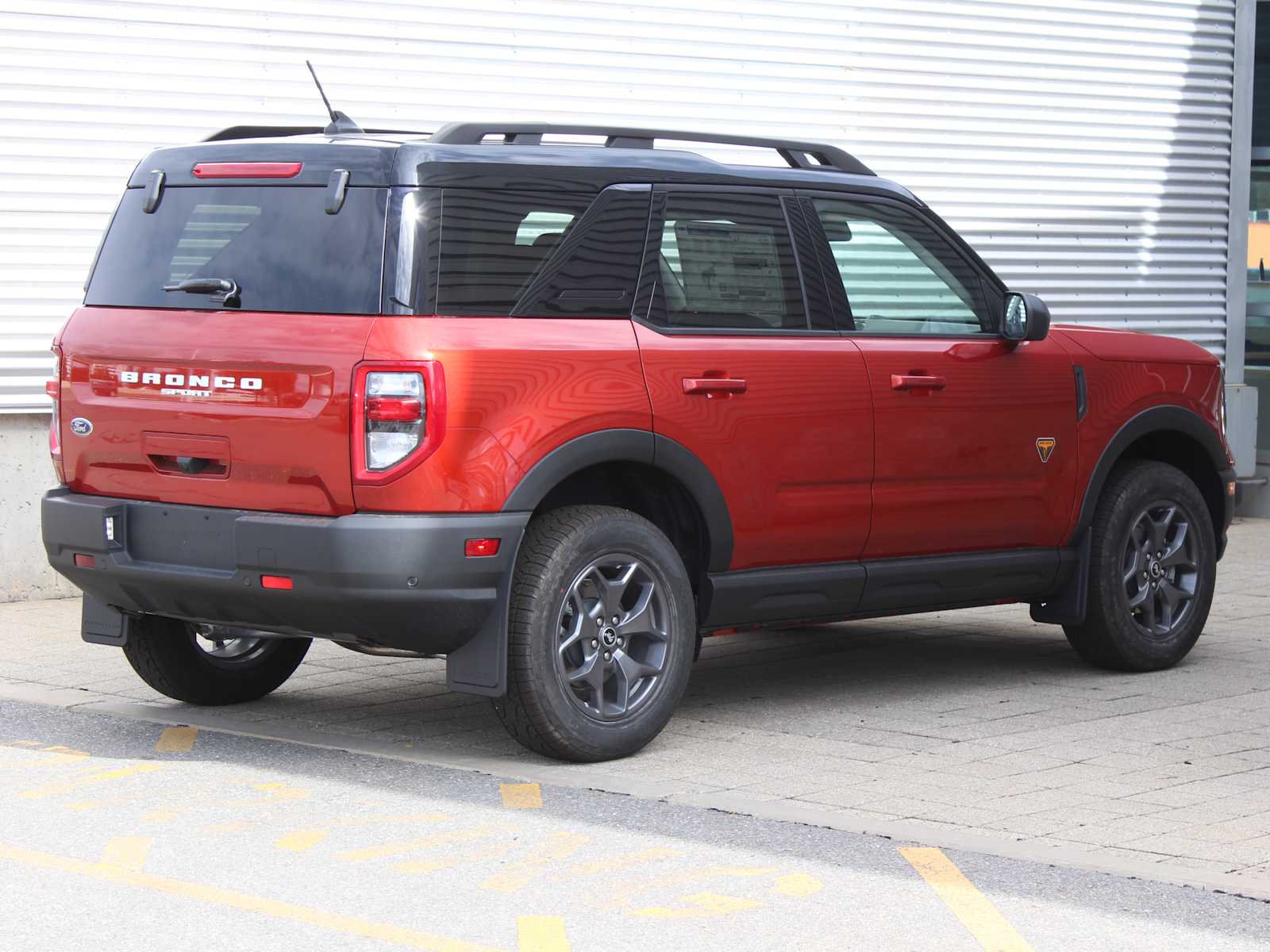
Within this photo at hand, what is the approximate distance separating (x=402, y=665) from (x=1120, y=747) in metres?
3.15

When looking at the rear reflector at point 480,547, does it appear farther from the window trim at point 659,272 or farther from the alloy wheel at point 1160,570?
the alloy wheel at point 1160,570

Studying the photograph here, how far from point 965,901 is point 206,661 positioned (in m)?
3.50

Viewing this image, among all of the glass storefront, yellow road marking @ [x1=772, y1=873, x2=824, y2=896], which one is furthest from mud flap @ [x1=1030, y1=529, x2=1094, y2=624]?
the glass storefront

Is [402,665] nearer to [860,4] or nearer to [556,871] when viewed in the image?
[556,871]

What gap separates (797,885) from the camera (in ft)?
16.2

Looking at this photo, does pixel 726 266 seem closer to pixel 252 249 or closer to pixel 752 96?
pixel 252 249

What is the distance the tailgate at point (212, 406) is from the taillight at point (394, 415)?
5cm

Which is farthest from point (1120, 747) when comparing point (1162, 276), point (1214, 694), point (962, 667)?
point (1162, 276)

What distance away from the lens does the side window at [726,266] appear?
6.71 m

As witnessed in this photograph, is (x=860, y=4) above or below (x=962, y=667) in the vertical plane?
above

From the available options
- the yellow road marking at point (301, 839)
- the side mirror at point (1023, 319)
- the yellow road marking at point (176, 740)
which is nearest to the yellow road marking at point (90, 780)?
the yellow road marking at point (176, 740)

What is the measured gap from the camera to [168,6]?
1095 centimetres

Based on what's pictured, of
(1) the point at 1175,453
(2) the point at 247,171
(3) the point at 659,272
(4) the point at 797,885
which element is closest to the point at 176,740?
(2) the point at 247,171

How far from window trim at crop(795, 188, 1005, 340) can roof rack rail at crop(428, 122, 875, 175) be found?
202 mm
